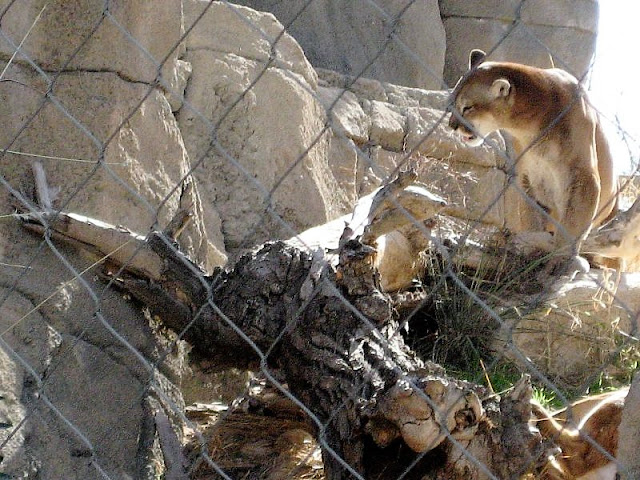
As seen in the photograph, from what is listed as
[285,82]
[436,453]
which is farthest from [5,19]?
[285,82]

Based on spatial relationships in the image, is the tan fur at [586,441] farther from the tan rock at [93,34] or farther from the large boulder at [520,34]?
the large boulder at [520,34]

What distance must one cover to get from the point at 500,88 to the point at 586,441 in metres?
3.08

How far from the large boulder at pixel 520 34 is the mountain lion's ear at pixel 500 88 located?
3.69 m

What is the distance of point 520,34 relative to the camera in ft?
29.1

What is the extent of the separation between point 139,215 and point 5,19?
0.85 metres

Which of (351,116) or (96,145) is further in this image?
(351,116)

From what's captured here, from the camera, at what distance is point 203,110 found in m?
5.16

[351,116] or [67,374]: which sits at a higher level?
[67,374]

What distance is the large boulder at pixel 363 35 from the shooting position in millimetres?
7617

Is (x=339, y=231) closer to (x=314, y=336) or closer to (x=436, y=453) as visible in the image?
(x=314, y=336)

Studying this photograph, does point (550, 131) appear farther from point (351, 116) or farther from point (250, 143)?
point (250, 143)

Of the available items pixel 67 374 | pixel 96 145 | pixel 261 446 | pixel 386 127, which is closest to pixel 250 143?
pixel 386 127

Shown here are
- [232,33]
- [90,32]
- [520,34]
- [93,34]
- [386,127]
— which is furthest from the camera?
[520,34]

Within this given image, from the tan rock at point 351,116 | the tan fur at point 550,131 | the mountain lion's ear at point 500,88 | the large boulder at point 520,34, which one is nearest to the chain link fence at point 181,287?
the tan fur at point 550,131
